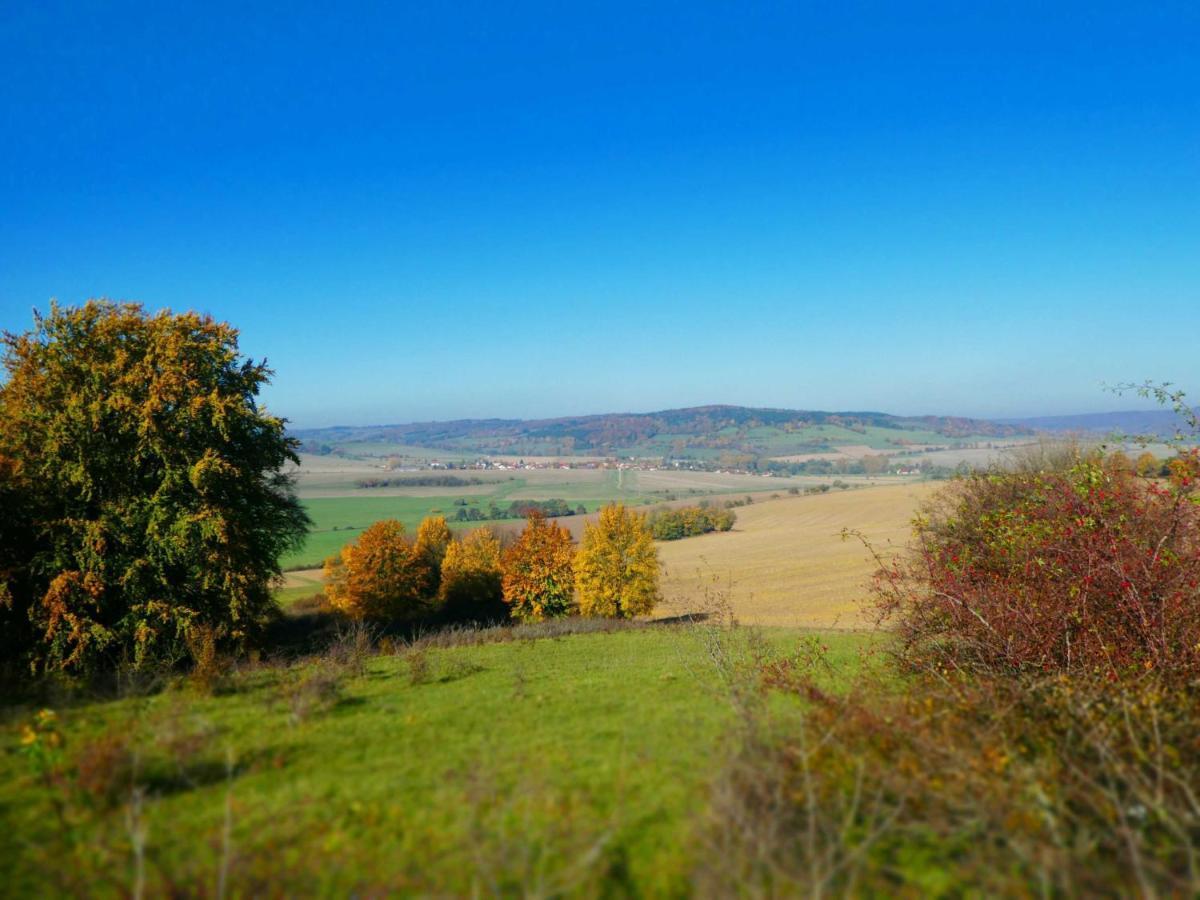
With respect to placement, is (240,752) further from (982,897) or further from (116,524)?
(116,524)

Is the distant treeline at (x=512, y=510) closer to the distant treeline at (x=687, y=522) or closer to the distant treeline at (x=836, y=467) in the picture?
the distant treeline at (x=687, y=522)

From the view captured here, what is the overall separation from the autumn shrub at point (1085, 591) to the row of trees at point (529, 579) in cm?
2025

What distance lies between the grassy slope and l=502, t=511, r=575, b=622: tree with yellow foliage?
2237cm

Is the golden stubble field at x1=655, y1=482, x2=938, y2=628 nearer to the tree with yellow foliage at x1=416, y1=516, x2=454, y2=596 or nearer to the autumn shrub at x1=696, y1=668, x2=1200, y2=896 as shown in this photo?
the autumn shrub at x1=696, y1=668, x2=1200, y2=896

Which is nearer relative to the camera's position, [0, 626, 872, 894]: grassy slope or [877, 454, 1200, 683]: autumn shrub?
[0, 626, 872, 894]: grassy slope

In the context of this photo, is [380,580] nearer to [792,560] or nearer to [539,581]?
[539,581]

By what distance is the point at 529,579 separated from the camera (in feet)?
107

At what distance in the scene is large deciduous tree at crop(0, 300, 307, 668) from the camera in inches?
556

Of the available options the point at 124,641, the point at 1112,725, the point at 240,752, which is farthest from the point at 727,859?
the point at 124,641

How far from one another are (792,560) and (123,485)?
47.6 m

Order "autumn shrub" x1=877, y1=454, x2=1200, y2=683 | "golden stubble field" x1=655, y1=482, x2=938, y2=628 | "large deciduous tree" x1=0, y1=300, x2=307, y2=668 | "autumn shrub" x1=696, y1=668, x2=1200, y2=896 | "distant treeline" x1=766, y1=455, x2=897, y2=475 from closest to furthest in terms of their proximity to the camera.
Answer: "autumn shrub" x1=696, y1=668, x2=1200, y2=896, "autumn shrub" x1=877, y1=454, x2=1200, y2=683, "large deciduous tree" x1=0, y1=300, x2=307, y2=668, "golden stubble field" x1=655, y1=482, x2=938, y2=628, "distant treeline" x1=766, y1=455, x2=897, y2=475

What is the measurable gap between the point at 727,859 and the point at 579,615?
28.3 meters

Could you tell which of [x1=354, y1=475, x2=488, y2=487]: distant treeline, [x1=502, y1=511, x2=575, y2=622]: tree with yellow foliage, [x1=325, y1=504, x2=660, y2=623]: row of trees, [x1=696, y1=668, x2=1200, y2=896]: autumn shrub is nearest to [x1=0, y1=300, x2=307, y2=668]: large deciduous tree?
[x1=696, y1=668, x2=1200, y2=896]: autumn shrub

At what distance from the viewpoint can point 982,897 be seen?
4.38 m
